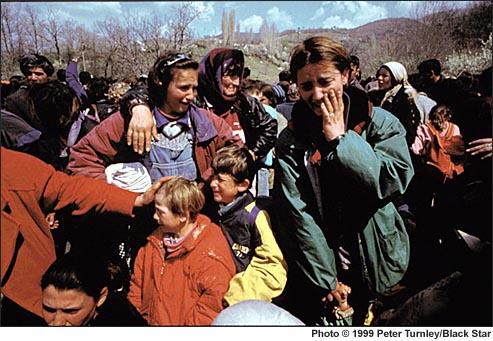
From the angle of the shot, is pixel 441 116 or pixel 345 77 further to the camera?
pixel 441 116

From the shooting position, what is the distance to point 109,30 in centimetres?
241

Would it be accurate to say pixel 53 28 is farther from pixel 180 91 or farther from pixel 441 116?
pixel 441 116

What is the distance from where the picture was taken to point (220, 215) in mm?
2271

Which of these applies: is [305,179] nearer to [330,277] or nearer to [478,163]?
[330,277]

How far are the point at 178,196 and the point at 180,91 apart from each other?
22.9 inches

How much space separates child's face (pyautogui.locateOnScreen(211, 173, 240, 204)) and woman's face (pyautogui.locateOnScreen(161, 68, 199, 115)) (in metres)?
0.44

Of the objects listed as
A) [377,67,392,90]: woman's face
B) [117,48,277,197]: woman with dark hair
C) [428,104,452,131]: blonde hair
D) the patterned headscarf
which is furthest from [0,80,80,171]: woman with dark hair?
[428,104,452,131]: blonde hair

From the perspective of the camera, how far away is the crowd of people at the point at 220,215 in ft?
5.80

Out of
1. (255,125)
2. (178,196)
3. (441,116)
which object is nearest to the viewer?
(178,196)

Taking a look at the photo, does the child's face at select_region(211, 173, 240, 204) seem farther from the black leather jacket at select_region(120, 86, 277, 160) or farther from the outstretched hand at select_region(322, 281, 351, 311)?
the outstretched hand at select_region(322, 281, 351, 311)
